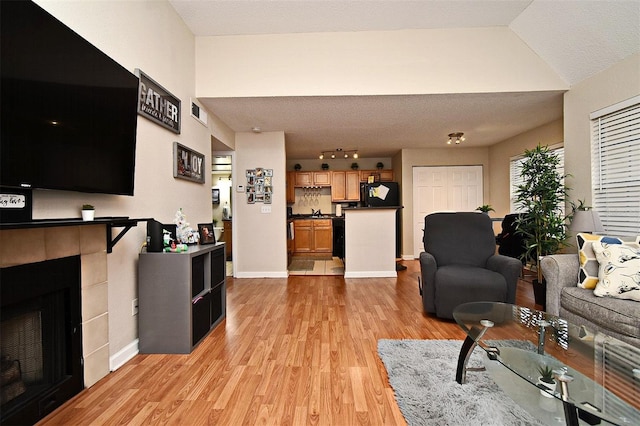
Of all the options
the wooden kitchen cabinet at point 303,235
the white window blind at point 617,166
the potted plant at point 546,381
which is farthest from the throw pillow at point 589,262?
the wooden kitchen cabinet at point 303,235

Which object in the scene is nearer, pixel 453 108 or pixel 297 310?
pixel 297 310

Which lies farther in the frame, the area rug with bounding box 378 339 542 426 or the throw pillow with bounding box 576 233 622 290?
the throw pillow with bounding box 576 233 622 290

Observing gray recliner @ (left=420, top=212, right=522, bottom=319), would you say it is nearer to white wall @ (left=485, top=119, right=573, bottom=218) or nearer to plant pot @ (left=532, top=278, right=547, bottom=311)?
plant pot @ (left=532, top=278, right=547, bottom=311)

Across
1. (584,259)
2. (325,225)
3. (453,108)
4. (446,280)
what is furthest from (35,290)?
(325,225)

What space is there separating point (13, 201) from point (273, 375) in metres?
1.68

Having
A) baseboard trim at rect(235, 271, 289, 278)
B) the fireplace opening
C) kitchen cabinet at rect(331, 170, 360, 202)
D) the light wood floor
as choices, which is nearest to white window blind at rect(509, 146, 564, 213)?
the light wood floor

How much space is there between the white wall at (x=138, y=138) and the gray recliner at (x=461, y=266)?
2.57 metres

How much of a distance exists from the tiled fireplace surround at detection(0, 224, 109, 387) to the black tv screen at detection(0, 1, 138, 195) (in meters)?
0.29

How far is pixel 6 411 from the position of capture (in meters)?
1.38

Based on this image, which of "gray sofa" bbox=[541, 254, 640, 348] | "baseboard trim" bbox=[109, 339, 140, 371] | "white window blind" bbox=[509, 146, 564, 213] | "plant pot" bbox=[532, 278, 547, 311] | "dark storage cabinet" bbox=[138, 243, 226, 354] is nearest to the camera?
"gray sofa" bbox=[541, 254, 640, 348]

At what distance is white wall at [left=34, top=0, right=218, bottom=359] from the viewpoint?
1775mm

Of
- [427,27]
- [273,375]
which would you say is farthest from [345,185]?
[273,375]

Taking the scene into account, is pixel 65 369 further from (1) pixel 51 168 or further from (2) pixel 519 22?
(2) pixel 519 22

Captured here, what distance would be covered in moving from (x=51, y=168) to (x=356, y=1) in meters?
2.92
